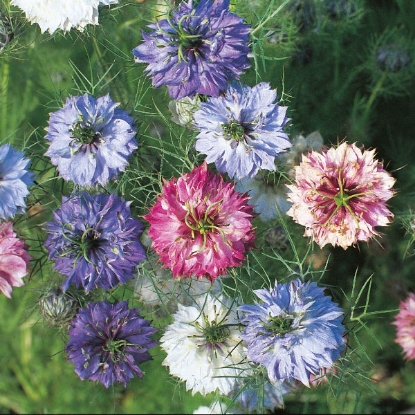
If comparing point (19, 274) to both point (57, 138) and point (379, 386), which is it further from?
point (379, 386)

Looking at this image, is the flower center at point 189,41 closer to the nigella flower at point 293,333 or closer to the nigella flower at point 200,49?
the nigella flower at point 200,49

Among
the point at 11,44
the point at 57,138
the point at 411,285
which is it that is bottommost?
the point at 411,285

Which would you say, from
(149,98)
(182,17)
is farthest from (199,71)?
(149,98)

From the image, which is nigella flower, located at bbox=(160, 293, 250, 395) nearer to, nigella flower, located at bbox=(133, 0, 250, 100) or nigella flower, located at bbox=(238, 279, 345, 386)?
nigella flower, located at bbox=(238, 279, 345, 386)

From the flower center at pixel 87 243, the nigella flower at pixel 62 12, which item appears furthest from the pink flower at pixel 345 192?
the nigella flower at pixel 62 12

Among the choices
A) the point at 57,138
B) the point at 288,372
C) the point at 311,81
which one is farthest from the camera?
the point at 311,81

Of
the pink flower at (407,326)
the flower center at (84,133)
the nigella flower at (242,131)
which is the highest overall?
the flower center at (84,133)
